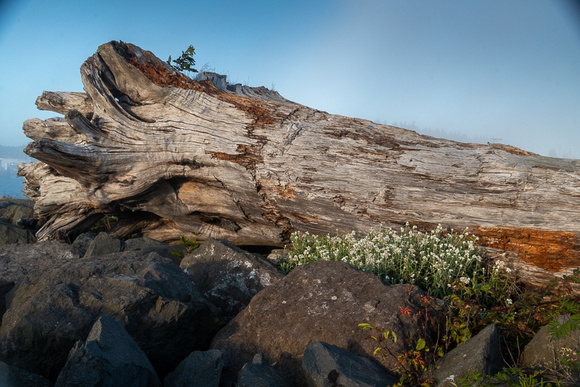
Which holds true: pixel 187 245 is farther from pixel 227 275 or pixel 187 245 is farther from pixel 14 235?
pixel 14 235

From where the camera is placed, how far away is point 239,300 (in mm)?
6059

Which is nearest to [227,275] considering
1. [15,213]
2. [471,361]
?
[471,361]

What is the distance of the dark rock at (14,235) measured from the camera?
10.3 metres

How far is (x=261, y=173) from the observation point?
28.2 feet

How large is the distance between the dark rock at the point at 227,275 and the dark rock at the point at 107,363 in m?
2.29

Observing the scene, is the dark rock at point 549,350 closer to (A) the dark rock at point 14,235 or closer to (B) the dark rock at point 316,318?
(B) the dark rock at point 316,318

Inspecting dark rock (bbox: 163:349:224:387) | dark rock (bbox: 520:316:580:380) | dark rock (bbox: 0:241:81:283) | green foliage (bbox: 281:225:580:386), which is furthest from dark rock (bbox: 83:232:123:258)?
dark rock (bbox: 520:316:580:380)

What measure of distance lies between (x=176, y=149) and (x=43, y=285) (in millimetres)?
4584

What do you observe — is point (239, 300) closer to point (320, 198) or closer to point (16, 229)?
point (320, 198)

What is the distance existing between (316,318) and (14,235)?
9.51m

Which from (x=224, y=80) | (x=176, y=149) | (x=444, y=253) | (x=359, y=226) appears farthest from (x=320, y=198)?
(x=224, y=80)

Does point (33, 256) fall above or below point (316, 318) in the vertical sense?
below

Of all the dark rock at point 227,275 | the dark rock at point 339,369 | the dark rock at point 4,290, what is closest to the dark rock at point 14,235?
the dark rock at point 4,290

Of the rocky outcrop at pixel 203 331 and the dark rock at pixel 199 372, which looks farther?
the dark rock at pixel 199 372
